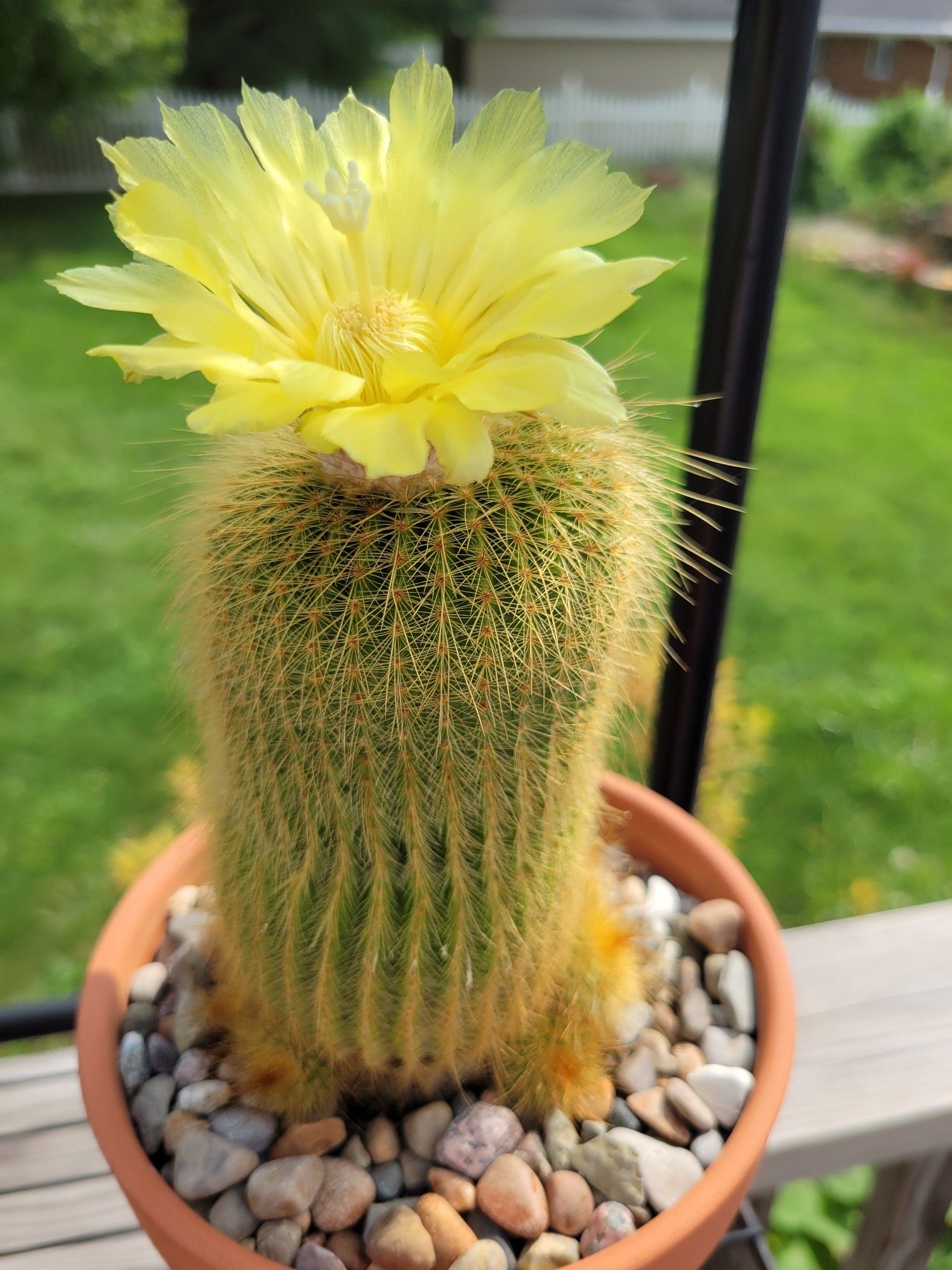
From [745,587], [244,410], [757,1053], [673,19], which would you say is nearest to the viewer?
[244,410]

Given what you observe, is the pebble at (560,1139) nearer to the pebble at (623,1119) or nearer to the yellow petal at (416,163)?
the pebble at (623,1119)

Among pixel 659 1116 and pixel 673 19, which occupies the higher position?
pixel 673 19

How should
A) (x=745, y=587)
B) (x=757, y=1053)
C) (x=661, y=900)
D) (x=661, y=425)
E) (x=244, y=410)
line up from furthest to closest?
1. (x=661, y=425)
2. (x=745, y=587)
3. (x=661, y=900)
4. (x=757, y=1053)
5. (x=244, y=410)

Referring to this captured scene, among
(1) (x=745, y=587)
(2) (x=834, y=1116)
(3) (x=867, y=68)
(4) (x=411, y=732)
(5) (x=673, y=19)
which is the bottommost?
(1) (x=745, y=587)

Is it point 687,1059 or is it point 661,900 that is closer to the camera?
point 687,1059

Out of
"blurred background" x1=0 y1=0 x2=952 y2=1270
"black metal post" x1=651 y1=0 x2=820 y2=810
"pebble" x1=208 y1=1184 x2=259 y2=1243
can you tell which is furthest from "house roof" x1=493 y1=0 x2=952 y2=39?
"pebble" x1=208 y1=1184 x2=259 y2=1243

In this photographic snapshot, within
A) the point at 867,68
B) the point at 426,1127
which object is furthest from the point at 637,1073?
the point at 867,68

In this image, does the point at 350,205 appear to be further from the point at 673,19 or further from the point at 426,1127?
the point at 673,19
